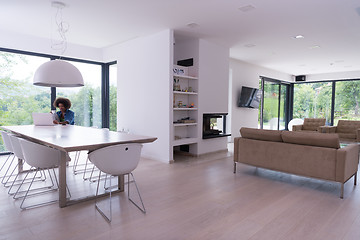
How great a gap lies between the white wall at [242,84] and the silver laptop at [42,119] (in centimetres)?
536

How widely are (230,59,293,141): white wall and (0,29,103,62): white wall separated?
422 centimetres

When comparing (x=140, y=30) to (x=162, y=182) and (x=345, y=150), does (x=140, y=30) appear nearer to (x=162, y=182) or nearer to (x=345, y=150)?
(x=162, y=182)

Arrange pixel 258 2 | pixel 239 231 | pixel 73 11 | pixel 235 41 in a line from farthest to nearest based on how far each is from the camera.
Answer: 1. pixel 235 41
2. pixel 73 11
3. pixel 258 2
4. pixel 239 231

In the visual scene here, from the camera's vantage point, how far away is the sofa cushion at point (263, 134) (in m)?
3.78

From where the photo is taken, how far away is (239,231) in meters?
2.25

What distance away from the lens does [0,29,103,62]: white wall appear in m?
5.32

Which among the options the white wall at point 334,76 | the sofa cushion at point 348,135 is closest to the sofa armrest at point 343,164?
the sofa cushion at point 348,135

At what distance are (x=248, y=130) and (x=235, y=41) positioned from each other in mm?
2608

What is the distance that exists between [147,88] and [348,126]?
670 centimetres

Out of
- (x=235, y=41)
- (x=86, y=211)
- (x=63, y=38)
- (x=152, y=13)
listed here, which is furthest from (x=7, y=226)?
(x=235, y=41)

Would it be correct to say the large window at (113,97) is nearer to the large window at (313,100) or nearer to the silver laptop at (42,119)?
the silver laptop at (42,119)

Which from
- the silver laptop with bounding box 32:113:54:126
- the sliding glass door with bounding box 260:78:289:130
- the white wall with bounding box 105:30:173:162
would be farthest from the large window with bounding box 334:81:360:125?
the silver laptop with bounding box 32:113:54:126

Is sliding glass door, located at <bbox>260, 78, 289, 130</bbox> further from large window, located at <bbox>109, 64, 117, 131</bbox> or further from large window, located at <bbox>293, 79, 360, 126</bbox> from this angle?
large window, located at <bbox>109, 64, 117, 131</bbox>

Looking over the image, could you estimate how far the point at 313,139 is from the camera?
340cm
